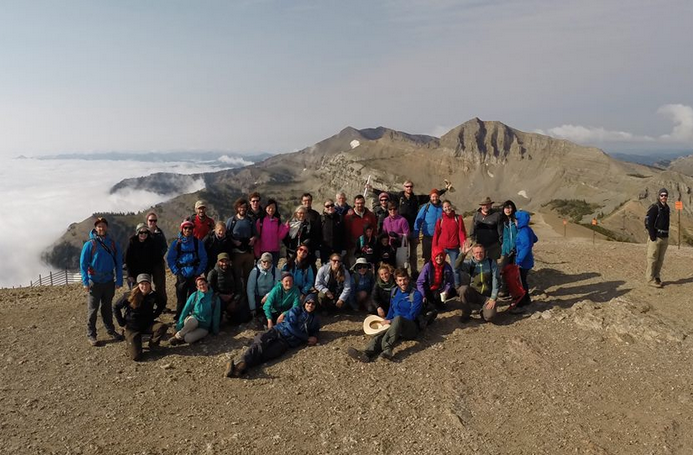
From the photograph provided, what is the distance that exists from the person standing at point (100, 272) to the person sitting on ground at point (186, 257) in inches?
42.0

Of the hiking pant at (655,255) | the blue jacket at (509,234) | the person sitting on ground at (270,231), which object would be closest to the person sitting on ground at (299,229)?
the person sitting on ground at (270,231)

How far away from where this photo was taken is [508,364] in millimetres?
8000

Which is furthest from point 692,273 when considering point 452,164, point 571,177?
point 452,164

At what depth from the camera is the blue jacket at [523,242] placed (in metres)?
10.1

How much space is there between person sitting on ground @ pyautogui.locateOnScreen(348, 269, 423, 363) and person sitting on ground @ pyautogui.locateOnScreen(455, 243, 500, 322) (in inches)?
47.5

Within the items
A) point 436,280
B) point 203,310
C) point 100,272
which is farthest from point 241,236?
point 436,280

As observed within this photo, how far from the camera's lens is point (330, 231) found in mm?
10625

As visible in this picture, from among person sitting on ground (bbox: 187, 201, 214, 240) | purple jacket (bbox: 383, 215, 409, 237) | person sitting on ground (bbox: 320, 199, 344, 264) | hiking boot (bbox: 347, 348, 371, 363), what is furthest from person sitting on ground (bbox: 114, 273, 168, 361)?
purple jacket (bbox: 383, 215, 409, 237)

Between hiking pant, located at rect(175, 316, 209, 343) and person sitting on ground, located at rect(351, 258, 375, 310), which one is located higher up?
person sitting on ground, located at rect(351, 258, 375, 310)

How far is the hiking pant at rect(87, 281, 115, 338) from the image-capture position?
930 cm

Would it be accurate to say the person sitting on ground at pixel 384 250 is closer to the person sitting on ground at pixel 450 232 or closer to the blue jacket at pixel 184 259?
the person sitting on ground at pixel 450 232

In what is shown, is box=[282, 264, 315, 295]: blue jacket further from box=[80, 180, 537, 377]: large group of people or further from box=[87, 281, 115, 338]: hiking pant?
box=[87, 281, 115, 338]: hiking pant

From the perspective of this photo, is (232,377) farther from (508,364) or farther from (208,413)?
(508,364)

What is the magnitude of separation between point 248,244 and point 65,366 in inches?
165
